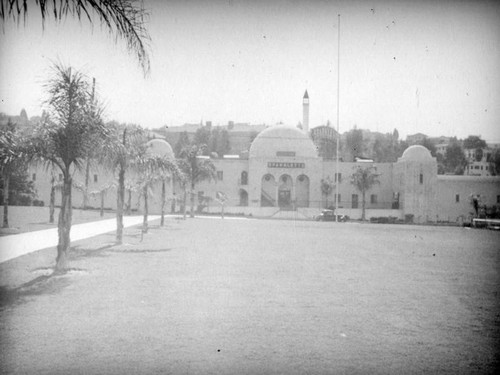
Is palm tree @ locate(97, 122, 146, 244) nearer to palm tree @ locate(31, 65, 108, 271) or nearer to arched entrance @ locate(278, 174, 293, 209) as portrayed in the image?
palm tree @ locate(31, 65, 108, 271)

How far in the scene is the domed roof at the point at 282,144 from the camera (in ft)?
192

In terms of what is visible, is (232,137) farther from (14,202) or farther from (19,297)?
(19,297)

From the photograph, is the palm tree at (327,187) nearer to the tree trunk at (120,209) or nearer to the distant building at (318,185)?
the distant building at (318,185)

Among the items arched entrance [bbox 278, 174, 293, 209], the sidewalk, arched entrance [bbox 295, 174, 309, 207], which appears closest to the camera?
the sidewalk

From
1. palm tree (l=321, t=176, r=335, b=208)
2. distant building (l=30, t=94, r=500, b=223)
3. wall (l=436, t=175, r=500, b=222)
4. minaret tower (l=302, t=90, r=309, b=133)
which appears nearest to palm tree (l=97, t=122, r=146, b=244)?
distant building (l=30, t=94, r=500, b=223)

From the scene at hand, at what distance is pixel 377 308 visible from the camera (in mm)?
9320

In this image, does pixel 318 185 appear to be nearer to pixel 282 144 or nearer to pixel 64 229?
pixel 282 144

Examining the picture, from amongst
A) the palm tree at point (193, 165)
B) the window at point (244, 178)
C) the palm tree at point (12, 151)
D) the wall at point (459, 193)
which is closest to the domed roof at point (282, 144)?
the window at point (244, 178)

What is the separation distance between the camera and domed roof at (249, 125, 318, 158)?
58.6 metres

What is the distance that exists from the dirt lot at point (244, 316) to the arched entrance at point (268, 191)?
42.9 m

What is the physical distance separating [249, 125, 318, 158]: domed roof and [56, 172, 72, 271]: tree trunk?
46.1 meters

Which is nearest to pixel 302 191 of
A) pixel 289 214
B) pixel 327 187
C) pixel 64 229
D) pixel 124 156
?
pixel 327 187

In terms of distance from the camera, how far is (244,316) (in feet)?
27.8

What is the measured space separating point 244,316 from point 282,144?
168 ft
